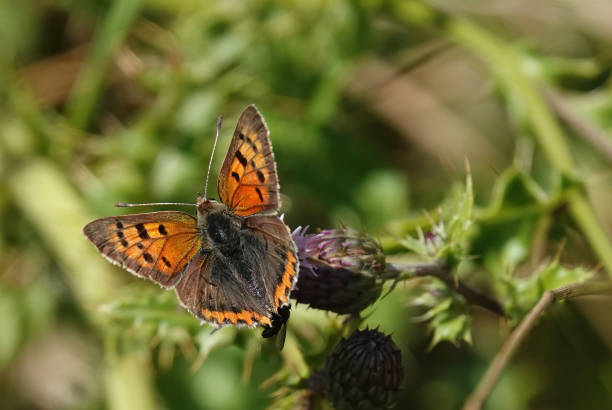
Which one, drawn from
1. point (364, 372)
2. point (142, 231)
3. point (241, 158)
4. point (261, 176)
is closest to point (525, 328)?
point (364, 372)

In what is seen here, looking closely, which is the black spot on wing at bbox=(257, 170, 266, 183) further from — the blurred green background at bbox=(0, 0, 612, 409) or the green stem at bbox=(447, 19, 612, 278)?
the green stem at bbox=(447, 19, 612, 278)

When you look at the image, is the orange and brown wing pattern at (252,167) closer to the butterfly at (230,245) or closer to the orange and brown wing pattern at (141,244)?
the butterfly at (230,245)

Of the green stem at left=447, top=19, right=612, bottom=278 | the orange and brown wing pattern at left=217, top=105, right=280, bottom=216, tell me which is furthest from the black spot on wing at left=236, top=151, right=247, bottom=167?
the green stem at left=447, top=19, right=612, bottom=278

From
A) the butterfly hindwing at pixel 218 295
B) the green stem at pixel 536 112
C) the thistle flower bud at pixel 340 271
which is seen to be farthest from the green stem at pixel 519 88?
the butterfly hindwing at pixel 218 295

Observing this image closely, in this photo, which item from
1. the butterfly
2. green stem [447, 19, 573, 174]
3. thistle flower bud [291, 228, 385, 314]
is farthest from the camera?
green stem [447, 19, 573, 174]

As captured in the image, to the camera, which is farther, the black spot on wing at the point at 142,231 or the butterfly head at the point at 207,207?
the butterfly head at the point at 207,207

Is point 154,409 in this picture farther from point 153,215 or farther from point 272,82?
point 272,82

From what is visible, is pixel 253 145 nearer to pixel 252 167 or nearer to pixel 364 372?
pixel 252 167
